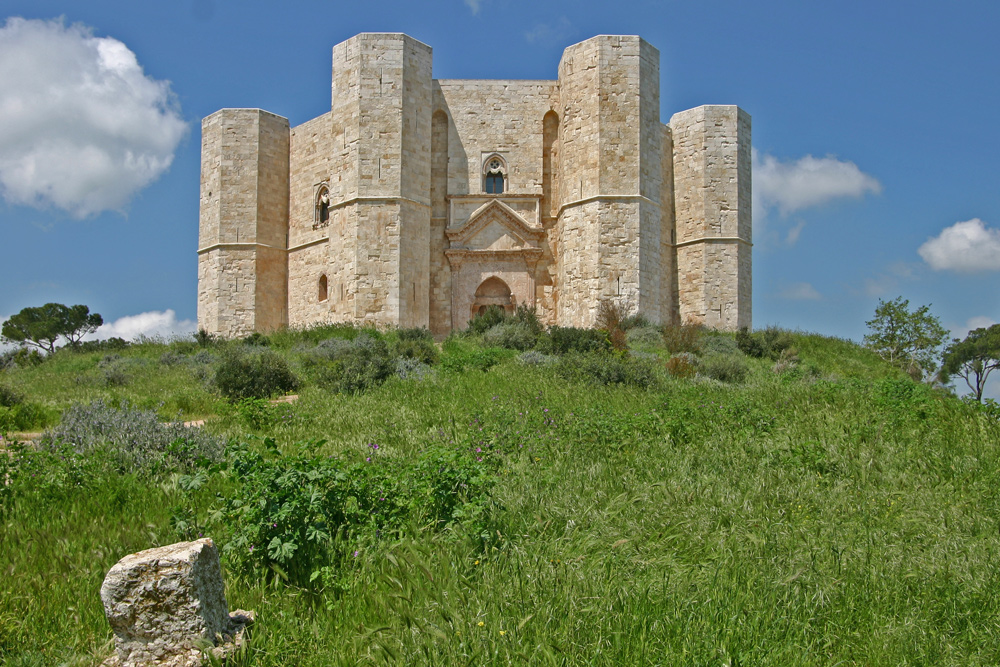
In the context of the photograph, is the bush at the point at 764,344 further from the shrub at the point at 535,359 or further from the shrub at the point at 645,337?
the shrub at the point at 535,359

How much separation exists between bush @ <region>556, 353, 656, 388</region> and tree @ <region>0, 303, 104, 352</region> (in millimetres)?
31971

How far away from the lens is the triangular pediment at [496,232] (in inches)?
780

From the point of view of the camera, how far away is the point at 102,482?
4.82m

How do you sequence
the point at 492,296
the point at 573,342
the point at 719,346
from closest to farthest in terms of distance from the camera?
1. the point at 573,342
2. the point at 719,346
3. the point at 492,296

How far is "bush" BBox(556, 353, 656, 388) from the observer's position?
1028cm

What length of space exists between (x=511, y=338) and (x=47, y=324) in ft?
98.7

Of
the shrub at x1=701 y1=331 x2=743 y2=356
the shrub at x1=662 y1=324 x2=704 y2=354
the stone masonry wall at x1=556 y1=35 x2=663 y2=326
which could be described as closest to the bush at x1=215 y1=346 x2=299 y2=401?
the shrub at x1=662 y1=324 x2=704 y2=354

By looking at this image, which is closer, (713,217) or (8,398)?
(8,398)

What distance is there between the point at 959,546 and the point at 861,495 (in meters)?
0.88

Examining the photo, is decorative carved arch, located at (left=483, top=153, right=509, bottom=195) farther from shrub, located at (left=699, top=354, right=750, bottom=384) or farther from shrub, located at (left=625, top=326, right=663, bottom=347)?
shrub, located at (left=699, top=354, right=750, bottom=384)

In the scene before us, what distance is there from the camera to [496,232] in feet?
65.6

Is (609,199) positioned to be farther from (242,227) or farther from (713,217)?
(242,227)

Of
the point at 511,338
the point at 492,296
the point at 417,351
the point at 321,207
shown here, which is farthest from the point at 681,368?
the point at 321,207

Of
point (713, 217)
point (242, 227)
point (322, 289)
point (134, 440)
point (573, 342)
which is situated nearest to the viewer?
point (134, 440)
